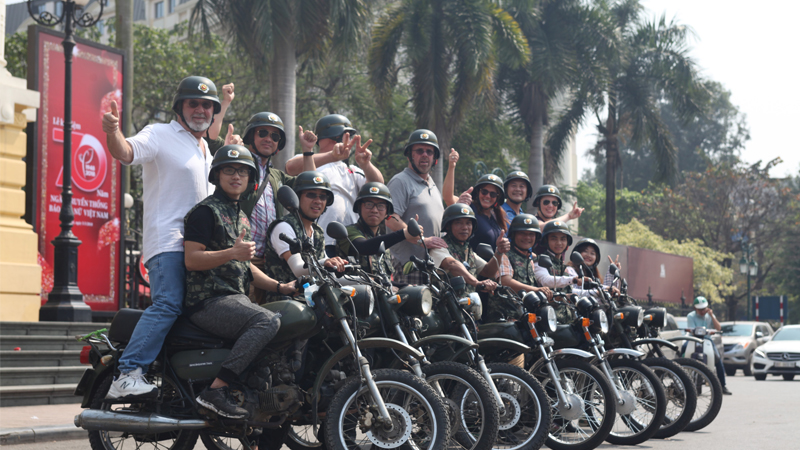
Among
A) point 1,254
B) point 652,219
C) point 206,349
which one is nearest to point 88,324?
point 1,254

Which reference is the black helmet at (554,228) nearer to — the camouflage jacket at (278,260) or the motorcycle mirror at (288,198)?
the camouflage jacket at (278,260)

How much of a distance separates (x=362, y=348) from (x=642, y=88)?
30.1 meters

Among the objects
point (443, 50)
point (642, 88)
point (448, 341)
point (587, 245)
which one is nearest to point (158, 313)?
point (448, 341)

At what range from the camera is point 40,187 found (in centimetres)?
1429

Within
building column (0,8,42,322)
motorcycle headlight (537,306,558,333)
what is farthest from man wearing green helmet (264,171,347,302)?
building column (0,8,42,322)

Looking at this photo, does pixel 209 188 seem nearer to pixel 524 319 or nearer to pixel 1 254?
pixel 524 319

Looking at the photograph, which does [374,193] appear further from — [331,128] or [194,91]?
[194,91]

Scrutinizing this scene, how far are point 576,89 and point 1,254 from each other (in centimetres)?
2154

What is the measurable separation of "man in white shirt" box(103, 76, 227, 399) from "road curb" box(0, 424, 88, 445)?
3.02 meters

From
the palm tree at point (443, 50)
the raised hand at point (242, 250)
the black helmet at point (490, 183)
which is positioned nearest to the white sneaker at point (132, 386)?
the raised hand at point (242, 250)

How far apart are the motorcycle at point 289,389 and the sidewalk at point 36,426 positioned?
2778 millimetres

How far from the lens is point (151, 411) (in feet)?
17.8

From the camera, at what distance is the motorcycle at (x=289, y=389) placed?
511 cm

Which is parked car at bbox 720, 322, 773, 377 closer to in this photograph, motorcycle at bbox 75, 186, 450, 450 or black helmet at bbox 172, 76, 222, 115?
motorcycle at bbox 75, 186, 450, 450
